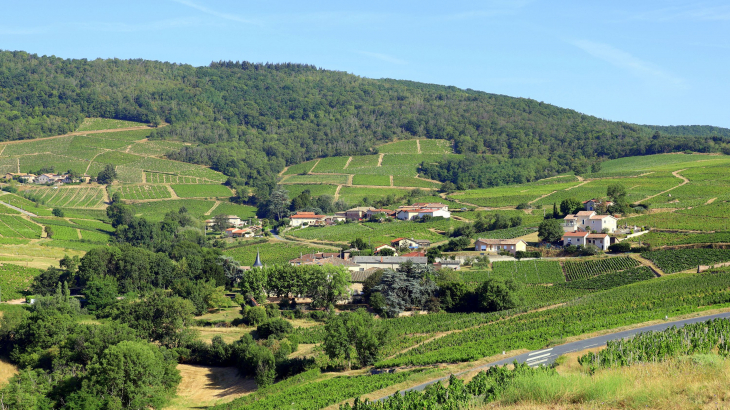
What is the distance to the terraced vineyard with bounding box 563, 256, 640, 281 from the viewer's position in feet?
212

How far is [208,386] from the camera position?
4559 centimetres

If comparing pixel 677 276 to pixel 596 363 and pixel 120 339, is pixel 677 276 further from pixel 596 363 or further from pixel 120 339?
pixel 120 339

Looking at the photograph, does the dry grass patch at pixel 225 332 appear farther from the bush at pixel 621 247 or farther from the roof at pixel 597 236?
the roof at pixel 597 236

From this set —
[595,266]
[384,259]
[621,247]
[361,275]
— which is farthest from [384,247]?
[621,247]

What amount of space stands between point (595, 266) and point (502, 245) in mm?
12869

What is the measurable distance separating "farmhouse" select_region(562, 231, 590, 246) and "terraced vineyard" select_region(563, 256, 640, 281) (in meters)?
6.70

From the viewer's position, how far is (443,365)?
35.8m

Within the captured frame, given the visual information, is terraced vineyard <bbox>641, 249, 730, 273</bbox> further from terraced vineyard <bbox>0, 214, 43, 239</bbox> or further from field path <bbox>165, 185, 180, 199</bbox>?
field path <bbox>165, 185, 180, 199</bbox>

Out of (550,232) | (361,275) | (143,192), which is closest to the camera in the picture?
(361,275)

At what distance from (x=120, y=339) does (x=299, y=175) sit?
119 meters

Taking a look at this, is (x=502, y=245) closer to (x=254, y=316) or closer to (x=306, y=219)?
(x=254, y=316)

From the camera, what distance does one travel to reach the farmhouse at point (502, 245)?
76750 mm

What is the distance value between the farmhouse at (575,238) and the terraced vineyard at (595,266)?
6701 mm

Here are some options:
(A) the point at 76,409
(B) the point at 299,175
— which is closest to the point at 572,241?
(A) the point at 76,409
